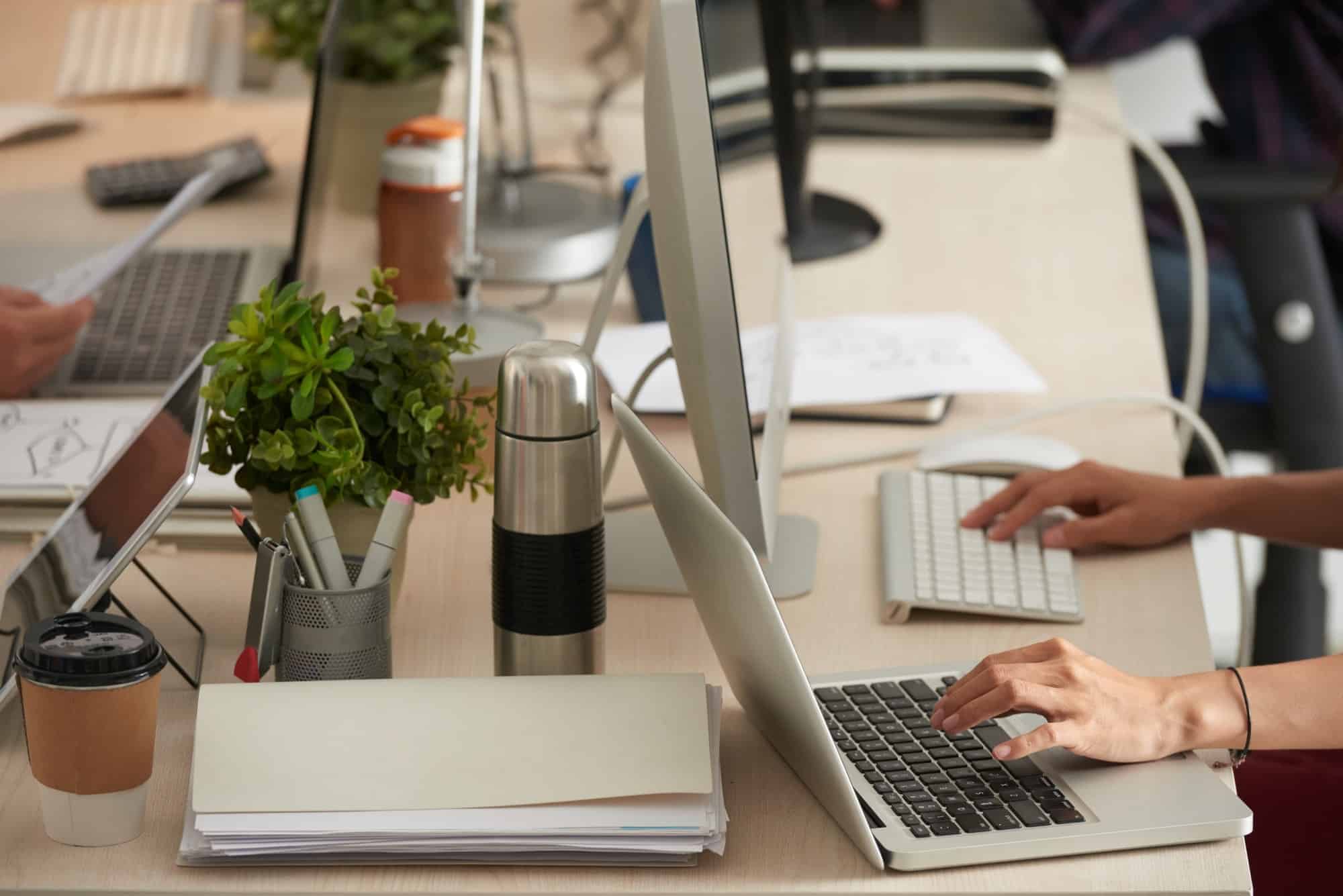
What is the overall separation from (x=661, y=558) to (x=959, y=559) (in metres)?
0.21

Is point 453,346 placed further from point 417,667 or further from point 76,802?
point 76,802

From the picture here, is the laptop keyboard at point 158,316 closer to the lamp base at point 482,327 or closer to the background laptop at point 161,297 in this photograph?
the background laptop at point 161,297

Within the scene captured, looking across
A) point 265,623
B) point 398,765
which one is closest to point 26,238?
point 265,623

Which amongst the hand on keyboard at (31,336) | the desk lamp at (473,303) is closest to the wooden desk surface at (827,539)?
the desk lamp at (473,303)

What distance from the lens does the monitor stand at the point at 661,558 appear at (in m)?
1.03

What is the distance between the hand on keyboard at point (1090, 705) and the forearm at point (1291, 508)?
0.33 m

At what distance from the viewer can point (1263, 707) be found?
2.83 ft

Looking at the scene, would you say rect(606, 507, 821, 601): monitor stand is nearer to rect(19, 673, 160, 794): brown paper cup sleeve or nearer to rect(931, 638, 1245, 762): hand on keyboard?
rect(931, 638, 1245, 762): hand on keyboard

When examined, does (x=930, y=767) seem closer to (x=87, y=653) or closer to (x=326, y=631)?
(x=326, y=631)

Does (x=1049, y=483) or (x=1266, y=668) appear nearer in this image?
(x=1266, y=668)

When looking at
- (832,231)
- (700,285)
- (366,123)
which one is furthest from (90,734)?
(832,231)

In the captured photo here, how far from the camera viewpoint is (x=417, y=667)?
0.92 meters

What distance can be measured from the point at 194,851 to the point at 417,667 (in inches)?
8.8

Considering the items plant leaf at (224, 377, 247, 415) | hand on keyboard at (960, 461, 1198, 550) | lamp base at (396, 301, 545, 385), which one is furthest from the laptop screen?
hand on keyboard at (960, 461, 1198, 550)
